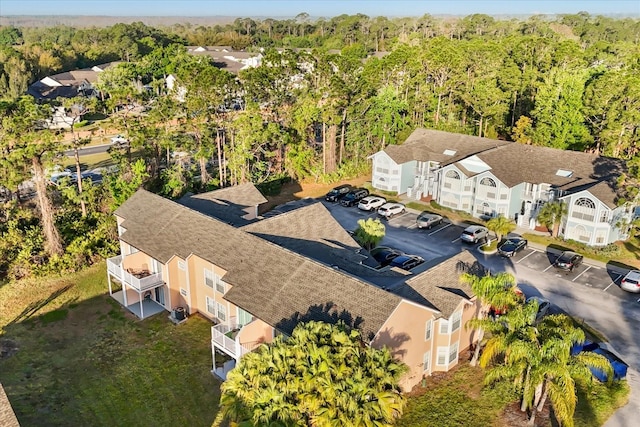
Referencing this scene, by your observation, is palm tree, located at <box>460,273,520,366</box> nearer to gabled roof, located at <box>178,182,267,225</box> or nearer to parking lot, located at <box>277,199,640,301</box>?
parking lot, located at <box>277,199,640,301</box>

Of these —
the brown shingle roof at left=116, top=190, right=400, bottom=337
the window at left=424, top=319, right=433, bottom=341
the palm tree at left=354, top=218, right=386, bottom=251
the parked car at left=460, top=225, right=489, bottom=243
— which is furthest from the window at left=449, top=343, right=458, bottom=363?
the parked car at left=460, top=225, right=489, bottom=243

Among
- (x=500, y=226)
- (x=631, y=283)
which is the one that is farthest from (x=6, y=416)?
(x=631, y=283)

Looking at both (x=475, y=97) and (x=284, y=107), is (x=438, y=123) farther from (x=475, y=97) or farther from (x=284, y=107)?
(x=284, y=107)

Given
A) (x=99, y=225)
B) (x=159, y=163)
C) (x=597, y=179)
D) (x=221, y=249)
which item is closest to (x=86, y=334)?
(x=221, y=249)

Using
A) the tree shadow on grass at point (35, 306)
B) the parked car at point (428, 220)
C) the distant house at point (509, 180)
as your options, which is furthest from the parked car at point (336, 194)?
the tree shadow on grass at point (35, 306)

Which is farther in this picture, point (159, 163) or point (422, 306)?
point (159, 163)

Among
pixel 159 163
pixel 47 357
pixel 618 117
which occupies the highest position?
pixel 618 117

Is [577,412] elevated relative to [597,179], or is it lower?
lower
